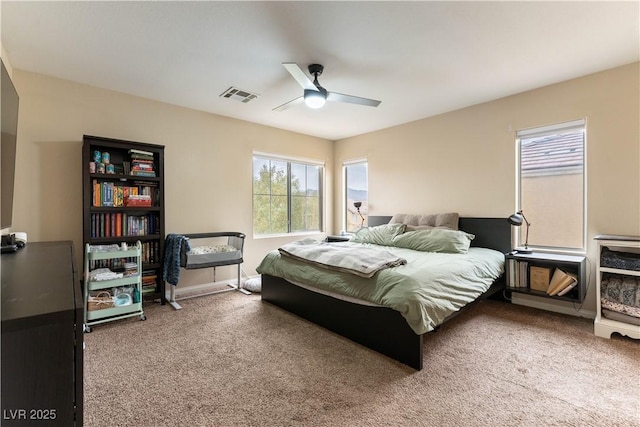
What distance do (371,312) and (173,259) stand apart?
2359mm

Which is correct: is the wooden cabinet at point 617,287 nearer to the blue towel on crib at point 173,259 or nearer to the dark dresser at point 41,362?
the dark dresser at point 41,362

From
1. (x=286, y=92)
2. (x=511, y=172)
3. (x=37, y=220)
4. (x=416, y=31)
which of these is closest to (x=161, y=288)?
(x=37, y=220)

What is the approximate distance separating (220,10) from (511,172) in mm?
3511

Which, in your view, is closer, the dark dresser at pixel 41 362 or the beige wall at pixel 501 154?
the dark dresser at pixel 41 362

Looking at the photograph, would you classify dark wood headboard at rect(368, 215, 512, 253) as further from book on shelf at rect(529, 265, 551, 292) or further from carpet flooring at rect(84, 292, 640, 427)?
carpet flooring at rect(84, 292, 640, 427)

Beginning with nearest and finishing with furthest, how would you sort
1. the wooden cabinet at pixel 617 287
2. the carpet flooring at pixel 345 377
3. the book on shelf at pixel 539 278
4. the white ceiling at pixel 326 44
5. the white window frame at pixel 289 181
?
the carpet flooring at pixel 345 377 < the white ceiling at pixel 326 44 < the wooden cabinet at pixel 617 287 < the book on shelf at pixel 539 278 < the white window frame at pixel 289 181

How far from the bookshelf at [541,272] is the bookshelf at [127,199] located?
4.03 m

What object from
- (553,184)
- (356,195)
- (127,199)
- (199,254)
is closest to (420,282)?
(553,184)

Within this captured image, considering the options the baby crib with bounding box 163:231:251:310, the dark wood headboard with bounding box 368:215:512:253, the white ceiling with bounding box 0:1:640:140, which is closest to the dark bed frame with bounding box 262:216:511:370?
the dark wood headboard with bounding box 368:215:512:253

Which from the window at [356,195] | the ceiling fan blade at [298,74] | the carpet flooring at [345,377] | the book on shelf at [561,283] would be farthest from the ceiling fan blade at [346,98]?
the book on shelf at [561,283]

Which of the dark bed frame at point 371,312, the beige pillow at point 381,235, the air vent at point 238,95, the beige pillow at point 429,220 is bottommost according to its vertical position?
the dark bed frame at point 371,312

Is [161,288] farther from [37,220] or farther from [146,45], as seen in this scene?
[146,45]

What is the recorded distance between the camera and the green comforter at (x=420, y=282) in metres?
1.99

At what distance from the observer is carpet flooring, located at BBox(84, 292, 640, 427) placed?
5.22ft
